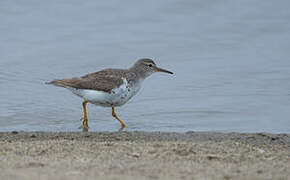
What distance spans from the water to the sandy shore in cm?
247

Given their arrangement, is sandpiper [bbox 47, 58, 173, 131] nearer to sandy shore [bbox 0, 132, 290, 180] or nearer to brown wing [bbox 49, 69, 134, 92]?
brown wing [bbox 49, 69, 134, 92]

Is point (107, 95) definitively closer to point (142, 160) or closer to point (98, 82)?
point (98, 82)

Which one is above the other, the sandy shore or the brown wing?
the brown wing

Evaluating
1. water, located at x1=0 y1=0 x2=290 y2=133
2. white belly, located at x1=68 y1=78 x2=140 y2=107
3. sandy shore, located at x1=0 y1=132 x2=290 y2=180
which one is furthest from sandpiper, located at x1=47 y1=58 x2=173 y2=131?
sandy shore, located at x1=0 y1=132 x2=290 y2=180

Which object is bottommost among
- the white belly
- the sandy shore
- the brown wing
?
the sandy shore

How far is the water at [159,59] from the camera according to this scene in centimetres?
895

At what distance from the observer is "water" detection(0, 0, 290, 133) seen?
8945 millimetres

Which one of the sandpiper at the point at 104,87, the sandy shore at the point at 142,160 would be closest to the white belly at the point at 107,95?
the sandpiper at the point at 104,87

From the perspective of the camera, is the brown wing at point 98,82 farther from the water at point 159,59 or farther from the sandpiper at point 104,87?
the water at point 159,59

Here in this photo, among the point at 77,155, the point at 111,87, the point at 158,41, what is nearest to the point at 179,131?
the point at 111,87

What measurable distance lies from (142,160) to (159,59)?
6.90 m

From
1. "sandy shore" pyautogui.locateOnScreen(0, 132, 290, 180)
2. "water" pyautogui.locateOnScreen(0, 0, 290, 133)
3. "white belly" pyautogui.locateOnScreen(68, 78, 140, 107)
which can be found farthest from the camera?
"water" pyautogui.locateOnScreen(0, 0, 290, 133)

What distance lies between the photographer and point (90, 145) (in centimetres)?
589

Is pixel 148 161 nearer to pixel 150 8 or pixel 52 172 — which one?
pixel 52 172
